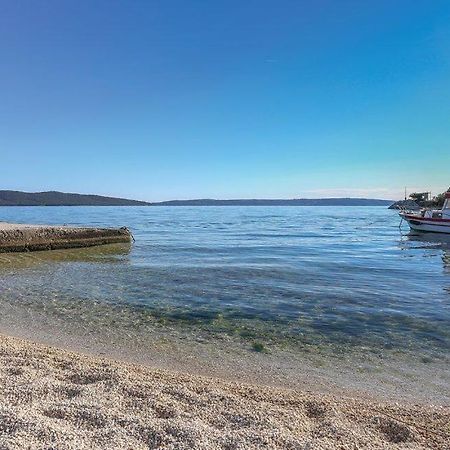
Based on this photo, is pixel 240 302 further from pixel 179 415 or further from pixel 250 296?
pixel 179 415

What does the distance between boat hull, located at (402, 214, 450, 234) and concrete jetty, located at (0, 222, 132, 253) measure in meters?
29.2

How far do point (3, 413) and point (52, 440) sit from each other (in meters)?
0.79

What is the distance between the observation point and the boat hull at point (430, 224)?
39.4 metres

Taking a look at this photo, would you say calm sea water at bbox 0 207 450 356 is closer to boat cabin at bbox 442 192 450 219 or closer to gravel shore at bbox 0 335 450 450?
gravel shore at bbox 0 335 450 450

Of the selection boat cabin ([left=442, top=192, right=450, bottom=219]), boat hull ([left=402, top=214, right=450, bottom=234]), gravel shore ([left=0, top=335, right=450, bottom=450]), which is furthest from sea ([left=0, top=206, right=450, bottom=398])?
boat cabin ([left=442, top=192, right=450, bottom=219])

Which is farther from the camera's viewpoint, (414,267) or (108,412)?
(414,267)

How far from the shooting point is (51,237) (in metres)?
23.9

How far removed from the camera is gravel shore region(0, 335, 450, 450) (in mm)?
3784

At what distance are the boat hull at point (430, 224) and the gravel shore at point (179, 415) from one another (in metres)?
38.4

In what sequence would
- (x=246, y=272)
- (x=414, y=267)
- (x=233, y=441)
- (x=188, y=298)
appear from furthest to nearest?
(x=414, y=267), (x=246, y=272), (x=188, y=298), (x=233, y=441)

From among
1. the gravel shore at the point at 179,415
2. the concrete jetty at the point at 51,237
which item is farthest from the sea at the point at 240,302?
the gravel shore at the point at 179,415

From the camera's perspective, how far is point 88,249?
81.5ft

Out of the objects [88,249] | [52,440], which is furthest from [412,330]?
[88,249]

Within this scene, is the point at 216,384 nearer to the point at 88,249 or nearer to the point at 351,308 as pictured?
the point at 351,308
